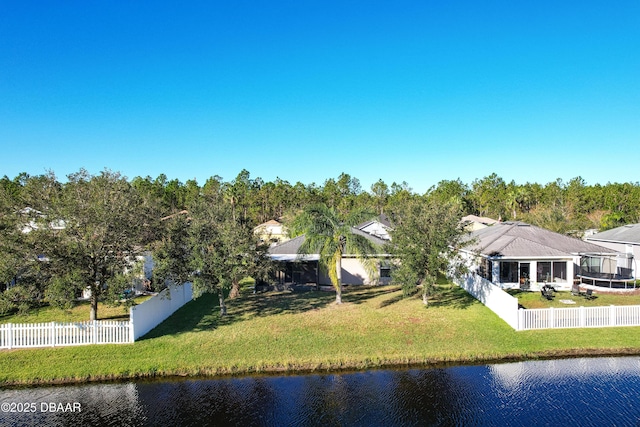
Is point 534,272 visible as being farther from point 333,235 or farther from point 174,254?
point 174,254

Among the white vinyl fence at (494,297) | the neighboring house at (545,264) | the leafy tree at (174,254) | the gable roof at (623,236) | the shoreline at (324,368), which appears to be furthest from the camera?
the gable roof at (623,236)

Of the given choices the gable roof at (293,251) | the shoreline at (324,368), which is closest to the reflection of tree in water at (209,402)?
the shoreline at (324,368)

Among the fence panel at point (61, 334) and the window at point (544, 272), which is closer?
the fence panel at point (61, 334)

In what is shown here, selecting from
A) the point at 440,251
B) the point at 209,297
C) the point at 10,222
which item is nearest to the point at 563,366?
the point at 440,251

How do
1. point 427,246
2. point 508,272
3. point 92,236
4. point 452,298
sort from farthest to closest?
point 508,272
point 452,298
point 427,246
point 92,236

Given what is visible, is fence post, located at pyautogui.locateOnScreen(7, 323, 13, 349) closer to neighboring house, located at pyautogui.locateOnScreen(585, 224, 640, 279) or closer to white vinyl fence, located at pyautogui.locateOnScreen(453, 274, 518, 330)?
white vinyl fence, located at pyautogui.locateOnScreen(453, 274, 518, 330)

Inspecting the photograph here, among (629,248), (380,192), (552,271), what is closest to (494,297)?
(552,271)

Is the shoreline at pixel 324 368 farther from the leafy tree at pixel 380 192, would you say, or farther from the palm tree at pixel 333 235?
the leafy tree at pixel 380 192
